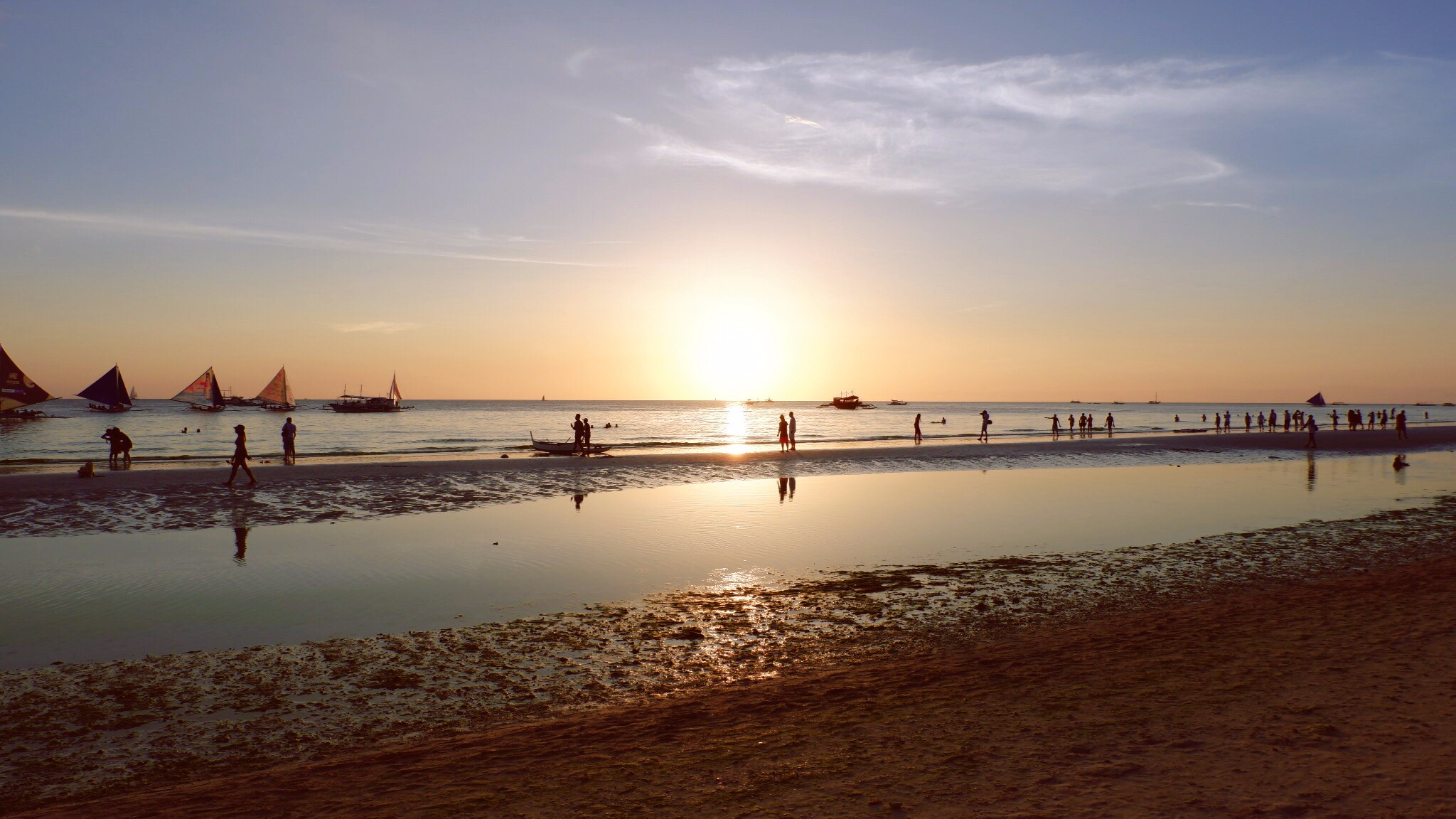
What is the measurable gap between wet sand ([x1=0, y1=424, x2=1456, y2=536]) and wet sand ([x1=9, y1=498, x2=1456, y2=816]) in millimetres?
12771

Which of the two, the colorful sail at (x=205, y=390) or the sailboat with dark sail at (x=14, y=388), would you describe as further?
the colorful sail at (x=205, y=390)

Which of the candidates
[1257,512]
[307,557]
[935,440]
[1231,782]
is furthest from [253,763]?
[935,440]

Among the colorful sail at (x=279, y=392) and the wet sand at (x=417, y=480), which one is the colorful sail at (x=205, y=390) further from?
the wet sand at (x=417, y=480)

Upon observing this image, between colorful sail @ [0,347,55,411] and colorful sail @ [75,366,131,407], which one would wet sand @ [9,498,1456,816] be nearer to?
colorful sail @ [0,347,55,411]

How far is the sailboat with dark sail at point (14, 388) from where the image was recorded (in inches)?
2972

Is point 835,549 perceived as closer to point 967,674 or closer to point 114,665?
point 967,674

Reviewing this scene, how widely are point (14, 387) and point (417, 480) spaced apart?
262ft

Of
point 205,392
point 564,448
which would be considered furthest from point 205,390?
point 564,448

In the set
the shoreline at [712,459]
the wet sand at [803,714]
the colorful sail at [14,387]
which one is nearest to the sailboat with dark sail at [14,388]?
the colorful sail at [14,387]

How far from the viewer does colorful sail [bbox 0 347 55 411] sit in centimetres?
7544

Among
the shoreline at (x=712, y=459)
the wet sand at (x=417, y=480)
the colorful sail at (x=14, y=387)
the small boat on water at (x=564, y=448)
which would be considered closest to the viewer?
the wet sand at (x=417, y=480)

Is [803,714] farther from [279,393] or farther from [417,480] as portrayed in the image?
[279,393]

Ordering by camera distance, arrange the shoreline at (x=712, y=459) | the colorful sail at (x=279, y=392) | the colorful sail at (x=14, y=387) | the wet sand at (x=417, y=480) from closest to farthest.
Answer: the wet sand at (x=417, y=480) → the shoreline at (x=712, y=459) → the colorful sail at (x=14, y=387) → the colorful sail at (x=279, y=392)

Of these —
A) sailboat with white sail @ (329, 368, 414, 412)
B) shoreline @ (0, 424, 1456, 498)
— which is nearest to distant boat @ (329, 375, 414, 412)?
sailboat with white sail @ (329, 368, 414, 412)
